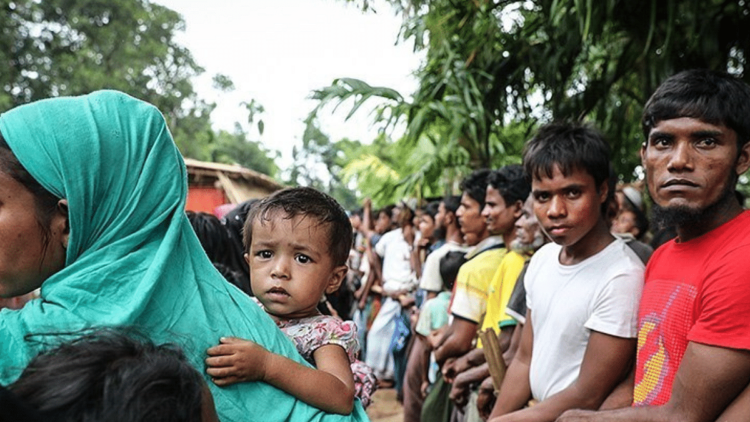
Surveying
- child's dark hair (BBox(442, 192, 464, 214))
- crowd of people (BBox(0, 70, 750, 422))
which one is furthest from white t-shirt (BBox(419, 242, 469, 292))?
crowd of people (BBox(0, 70, 750, 422))

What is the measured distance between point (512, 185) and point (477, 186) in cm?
73

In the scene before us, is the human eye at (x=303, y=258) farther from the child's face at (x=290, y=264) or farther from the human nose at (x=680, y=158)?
the human nose at (x=680, y=158)

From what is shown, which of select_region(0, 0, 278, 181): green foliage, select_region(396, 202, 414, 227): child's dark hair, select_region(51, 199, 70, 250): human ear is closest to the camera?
select_region(51, 199, 70, 250): human ear

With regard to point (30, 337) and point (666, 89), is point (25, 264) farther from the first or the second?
point (666, 89)

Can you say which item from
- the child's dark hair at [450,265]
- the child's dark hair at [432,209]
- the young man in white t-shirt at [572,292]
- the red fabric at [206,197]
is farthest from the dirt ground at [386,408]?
the red fabric at [206,197]

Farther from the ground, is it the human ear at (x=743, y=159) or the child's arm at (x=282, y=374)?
the human ear at (x=743, y=159)

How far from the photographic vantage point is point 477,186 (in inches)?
184

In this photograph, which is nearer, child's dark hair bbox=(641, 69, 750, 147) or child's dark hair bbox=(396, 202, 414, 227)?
child's dark hair bbox=(641, 69, 750, 147)

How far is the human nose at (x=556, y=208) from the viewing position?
106 inches

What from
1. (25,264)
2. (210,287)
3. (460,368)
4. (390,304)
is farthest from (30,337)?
(390,304)

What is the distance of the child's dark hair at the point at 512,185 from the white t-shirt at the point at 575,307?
108cm

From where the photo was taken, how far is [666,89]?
225cm

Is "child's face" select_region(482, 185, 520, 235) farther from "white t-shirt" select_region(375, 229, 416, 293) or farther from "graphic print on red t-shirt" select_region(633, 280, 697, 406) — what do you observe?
"white t-shirt" select_region(375, 229, 416, 293)

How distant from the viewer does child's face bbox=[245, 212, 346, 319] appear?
1790 millimetres
